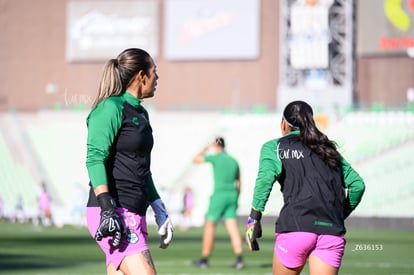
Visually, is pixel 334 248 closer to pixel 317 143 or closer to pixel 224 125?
pixel 317 143

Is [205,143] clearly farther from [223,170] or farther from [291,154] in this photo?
[291,154]

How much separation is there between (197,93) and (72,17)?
970 centimetres

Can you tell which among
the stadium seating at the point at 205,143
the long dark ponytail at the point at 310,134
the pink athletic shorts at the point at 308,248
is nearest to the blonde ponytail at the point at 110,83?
the long dark ponytail at the point at 310,134

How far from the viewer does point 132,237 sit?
6.35 meters

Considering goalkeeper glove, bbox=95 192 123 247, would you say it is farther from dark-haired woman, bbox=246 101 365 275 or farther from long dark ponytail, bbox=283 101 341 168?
long dark ponytail, bbox=283 101 341 168

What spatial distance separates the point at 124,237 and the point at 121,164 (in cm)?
46

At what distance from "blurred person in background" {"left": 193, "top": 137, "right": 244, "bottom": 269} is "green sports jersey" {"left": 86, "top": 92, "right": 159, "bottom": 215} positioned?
976 centimetres

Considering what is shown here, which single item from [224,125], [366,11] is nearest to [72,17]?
[224,125]

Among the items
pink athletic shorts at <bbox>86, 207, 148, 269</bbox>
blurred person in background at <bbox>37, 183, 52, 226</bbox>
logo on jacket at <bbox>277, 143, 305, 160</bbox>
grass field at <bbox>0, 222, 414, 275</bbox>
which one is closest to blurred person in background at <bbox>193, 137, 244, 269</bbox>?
grass field at <bbox>0, 222, 414, 275</bbox>

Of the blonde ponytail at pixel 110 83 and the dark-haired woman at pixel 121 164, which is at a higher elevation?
the blonde ponytail at pixel 110 83

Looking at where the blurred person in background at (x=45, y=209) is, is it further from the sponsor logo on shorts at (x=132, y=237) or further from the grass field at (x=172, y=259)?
the sponsor logo on shorts at (x=132, y=237)

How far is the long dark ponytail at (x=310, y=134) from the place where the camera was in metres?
7.26

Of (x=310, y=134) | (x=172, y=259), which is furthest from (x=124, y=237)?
A: (x=172, y=259)

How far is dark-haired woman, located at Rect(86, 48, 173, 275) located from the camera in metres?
6.23
